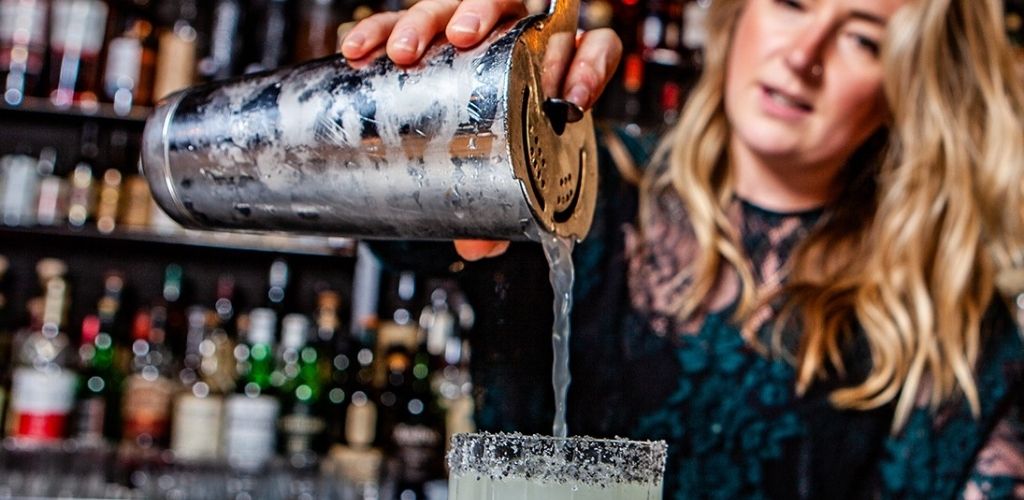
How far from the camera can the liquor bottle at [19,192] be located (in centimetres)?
273

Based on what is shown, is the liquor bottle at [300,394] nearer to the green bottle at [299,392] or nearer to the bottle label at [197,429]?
the green bottle at [299,392]

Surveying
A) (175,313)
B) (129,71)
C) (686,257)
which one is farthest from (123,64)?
(686,257)

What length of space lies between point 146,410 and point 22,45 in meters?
0.93

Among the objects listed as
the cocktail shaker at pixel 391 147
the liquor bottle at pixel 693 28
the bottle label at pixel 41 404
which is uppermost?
the liquor bottle at pixel 693 28

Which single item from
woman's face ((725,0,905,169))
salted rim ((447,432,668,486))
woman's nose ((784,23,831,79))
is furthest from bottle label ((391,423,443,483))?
salted rim ((447,432,668,486))

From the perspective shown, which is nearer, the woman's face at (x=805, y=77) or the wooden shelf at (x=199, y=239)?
the woman's face at (x=805, y=77)

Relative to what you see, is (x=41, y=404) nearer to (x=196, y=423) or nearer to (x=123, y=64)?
(x=196, y=423)

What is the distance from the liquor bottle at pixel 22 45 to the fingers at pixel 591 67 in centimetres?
226

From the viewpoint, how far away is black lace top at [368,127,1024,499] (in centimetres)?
144

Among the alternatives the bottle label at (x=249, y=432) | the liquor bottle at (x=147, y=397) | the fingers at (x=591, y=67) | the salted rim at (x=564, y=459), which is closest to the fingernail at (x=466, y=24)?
the fingers at (x=591, y=67)

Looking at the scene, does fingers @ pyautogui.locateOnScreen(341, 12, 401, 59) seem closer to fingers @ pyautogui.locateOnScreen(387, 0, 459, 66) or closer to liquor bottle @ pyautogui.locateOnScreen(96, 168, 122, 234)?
fingers @ pyautogui.locateOnScreen(387, 0, 459, 66)

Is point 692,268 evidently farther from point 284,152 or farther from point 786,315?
point 284,152

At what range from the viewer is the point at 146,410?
8.68 feet

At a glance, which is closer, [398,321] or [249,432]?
[249,432]
